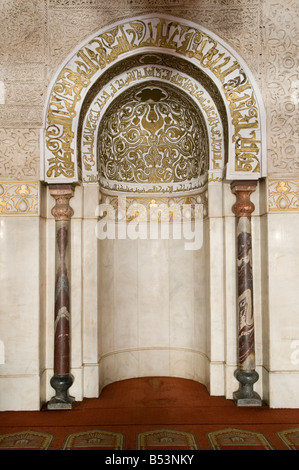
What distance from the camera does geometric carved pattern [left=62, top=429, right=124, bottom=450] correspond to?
3191 millimetres

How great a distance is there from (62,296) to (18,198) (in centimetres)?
109

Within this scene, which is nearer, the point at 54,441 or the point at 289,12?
the point at 54,441

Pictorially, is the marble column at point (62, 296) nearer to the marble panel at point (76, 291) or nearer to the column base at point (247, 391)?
the marble panel at point (76, 291)

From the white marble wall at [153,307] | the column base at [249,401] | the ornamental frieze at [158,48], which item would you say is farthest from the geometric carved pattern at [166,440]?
the ornamental frieze at [158,48]

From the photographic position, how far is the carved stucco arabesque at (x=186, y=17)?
4105 millimetres

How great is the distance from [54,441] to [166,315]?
2.22 metres

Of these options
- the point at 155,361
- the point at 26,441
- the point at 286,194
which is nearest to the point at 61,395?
the point at 26,441

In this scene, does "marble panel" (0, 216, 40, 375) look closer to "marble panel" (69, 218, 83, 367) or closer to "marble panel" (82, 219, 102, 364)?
"marble panel" (69, 218, 83, 367)

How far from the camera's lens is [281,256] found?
13.5 feet

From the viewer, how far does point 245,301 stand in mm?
4191

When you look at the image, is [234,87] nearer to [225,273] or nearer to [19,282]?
[225,273]

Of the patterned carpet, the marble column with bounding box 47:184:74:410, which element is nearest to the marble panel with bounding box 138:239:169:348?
the patterned carpet

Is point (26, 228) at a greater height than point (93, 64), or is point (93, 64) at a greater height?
point (93, 64)

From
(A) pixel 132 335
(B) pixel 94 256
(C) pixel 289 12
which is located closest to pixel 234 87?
(C) pixel 289 12
